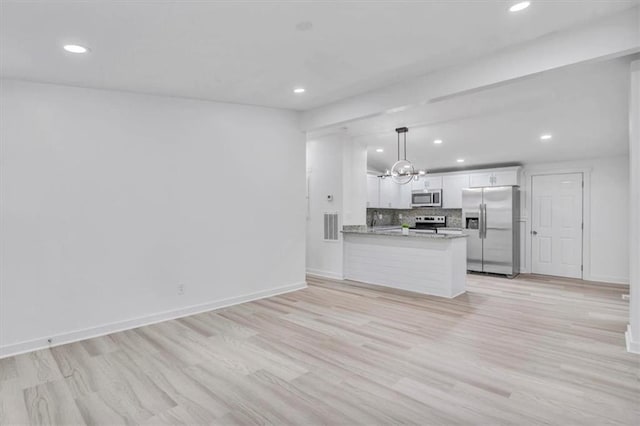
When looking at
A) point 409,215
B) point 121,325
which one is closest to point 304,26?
point 121,325

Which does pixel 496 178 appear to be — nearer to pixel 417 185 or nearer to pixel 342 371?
pixel 417 185

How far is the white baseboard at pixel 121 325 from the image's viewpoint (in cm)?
331

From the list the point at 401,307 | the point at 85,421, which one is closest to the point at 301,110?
the point at 401,307

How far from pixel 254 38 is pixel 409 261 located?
3982 mm

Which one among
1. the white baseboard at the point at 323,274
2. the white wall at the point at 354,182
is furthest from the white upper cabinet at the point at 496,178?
the white baseboard at the point at 323,274

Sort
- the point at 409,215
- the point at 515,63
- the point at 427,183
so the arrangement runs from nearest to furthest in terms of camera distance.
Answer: the point at 515,63 < the point at 427,183 < the point at 409,215

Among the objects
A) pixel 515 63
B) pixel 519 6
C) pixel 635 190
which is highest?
pixel 519 6

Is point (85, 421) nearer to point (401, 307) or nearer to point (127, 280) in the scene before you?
point (127, 280)

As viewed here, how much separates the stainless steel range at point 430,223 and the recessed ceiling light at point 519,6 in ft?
20.7

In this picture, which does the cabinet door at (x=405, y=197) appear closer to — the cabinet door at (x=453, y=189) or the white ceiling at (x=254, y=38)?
the cabinet door at (x=453, y=189)

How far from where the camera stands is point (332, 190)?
21.4 ft

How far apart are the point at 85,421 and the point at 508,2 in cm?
397

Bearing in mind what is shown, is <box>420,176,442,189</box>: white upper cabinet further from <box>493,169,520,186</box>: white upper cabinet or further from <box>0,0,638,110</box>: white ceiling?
<box>0,0,638,110</box>: white ceiling

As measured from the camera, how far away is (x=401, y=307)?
458 centimetres
